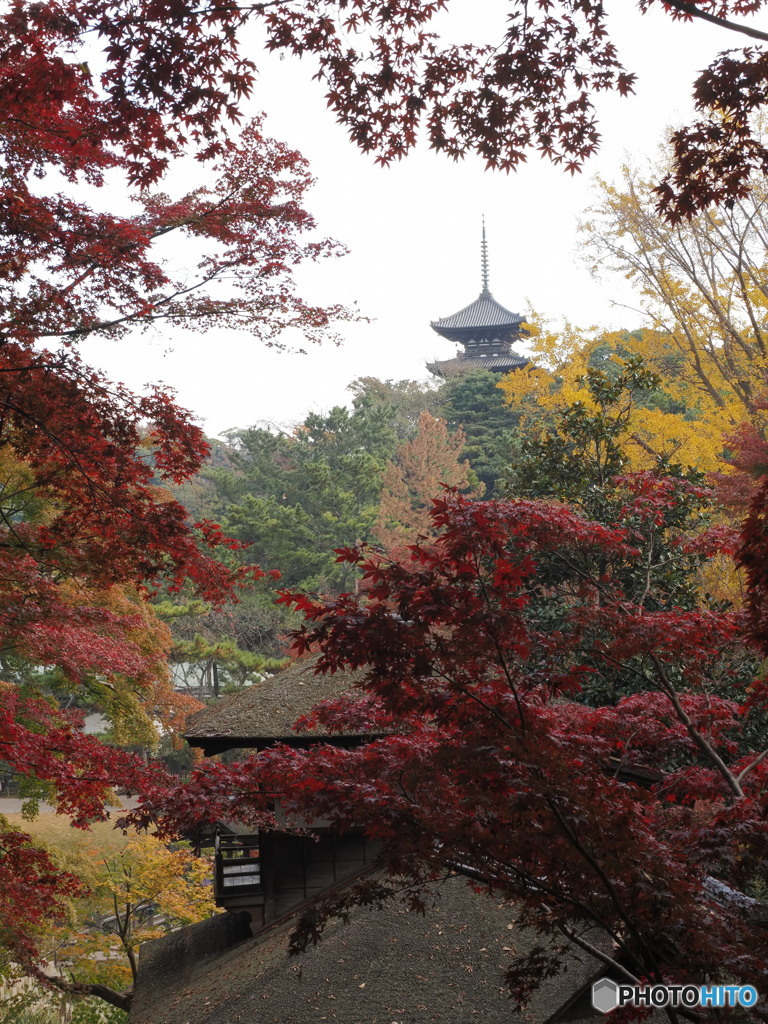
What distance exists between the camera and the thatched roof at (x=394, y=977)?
5.06 m

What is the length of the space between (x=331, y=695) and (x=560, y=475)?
3.79m

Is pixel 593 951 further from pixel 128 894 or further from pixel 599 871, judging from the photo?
pixel 128 894

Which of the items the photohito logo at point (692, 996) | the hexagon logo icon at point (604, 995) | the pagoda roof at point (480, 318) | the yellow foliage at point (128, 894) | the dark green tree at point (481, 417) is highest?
the pagoda roof at point (480, 318)

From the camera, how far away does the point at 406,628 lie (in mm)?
3121

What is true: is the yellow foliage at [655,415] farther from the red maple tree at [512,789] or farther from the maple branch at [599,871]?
the maple branch at [599,871]

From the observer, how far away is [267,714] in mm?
7906

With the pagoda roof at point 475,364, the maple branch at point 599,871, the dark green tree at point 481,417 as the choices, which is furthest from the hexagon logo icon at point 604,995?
the pagoda roof at point 475,364

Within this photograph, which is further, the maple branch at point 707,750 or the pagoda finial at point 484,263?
the pagoda finial at point 484,263

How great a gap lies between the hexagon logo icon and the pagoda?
31.4 metres

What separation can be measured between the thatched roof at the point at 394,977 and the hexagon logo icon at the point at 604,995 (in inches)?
13.7

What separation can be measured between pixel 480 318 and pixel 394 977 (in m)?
33.3

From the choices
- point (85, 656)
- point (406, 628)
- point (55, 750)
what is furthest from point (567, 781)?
point (85, 656)

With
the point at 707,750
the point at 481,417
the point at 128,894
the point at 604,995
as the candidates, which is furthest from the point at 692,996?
the point at 481,417

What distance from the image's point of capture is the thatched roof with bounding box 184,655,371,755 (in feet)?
24.8
